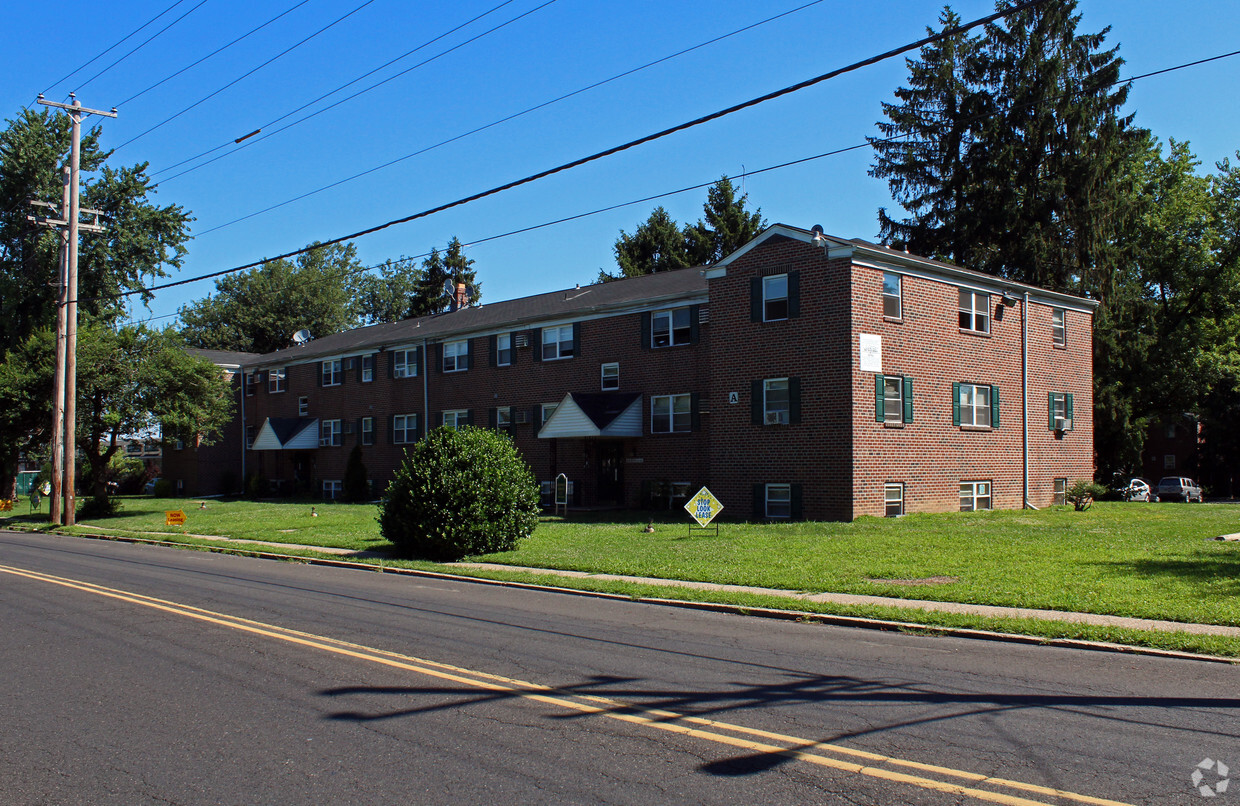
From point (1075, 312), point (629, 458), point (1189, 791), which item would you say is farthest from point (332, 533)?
point (1075, 312)

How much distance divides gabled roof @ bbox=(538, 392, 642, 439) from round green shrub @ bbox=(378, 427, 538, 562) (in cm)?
981

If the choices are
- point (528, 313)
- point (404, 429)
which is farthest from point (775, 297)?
point (404, 429)

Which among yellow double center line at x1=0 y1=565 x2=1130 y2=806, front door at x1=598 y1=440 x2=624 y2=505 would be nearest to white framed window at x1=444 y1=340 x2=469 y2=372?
front door at x1=598 y1=440 x2=624 y2=505

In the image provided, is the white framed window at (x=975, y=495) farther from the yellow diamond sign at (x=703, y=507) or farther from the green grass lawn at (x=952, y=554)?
the yellow diamond sign at (x=703, y=507)

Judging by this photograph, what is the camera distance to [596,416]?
100 feet

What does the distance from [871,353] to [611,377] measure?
33.6ft

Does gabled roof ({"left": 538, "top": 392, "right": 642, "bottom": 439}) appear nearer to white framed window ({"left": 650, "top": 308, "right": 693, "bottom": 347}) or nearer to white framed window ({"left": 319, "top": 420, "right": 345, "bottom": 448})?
white framed window ({"left": 650, "top": 308, "right": 693, "bottom": 347})

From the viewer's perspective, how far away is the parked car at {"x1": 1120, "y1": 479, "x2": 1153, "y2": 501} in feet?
136

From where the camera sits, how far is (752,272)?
1048 inches

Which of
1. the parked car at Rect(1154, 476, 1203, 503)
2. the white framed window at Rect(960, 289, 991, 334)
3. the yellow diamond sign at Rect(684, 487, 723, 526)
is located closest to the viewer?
the yellow diamond sign at Rect(684, 487, 723, 526)

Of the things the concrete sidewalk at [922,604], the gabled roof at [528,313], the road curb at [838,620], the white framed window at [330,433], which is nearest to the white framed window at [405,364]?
the gabled roof at [528,313]

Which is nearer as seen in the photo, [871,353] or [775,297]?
[871,353]

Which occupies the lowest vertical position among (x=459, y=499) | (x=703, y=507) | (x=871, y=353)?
(x=703, y=507)

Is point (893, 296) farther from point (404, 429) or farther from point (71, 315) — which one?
point (71, 315)
